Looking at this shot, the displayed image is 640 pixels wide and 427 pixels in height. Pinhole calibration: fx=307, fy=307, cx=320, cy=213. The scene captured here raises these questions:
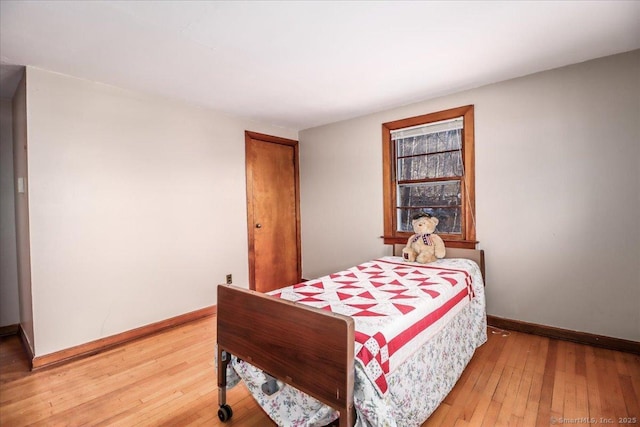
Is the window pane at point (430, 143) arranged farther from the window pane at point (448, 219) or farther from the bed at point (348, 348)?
the bed at point (348, 348)

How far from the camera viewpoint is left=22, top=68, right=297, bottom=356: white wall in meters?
2.29

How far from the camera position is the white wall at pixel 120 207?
7.52 ft

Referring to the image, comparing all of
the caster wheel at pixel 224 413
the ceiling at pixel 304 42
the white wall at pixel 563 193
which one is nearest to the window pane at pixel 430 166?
the white wall at pixel 563 193

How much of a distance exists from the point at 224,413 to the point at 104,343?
1.58m

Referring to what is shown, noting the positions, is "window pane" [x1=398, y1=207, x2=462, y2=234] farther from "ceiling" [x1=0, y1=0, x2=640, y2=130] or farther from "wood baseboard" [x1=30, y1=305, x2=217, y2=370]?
"wood baseboard" [x1=30, y1=305, x2=217, y2=370]

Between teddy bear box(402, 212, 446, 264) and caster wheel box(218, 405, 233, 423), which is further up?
teddy bear box(402, 212, 446, 264)

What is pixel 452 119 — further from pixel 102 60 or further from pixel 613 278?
pixel 102 60

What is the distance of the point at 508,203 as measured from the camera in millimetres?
2682

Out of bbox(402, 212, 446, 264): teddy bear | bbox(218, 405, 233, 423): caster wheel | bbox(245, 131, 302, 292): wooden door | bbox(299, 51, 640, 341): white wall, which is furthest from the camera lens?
bbox(245, 131, 302, 292): wooden door

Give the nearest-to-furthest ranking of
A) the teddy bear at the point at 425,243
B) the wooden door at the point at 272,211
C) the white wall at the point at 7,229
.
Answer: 1. the teddy bear at the point at 425,243
2. the white wall at the point at 7,229
3. the wooden door at the point at 272,211

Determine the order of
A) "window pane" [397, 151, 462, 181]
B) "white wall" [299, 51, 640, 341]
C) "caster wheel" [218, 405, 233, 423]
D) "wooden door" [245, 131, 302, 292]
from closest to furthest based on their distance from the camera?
"caster wheel" [218, 405, 233, 423] < "white wall" [299, 51, 640, 341] < "window pane" [397, 151, 462, 181] < "wooden door" [245, 131, 302, 292]

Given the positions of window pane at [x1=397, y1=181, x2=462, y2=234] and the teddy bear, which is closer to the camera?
the teddy bear

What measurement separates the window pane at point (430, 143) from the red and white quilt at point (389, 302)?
1219 mm

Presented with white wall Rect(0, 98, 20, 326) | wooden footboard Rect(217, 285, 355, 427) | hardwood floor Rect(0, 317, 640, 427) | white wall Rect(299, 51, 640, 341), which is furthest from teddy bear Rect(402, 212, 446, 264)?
white wall Rect(0, 98, 20, 326)
